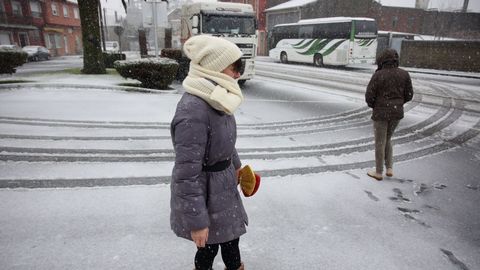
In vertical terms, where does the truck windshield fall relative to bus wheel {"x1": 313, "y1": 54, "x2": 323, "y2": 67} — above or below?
above

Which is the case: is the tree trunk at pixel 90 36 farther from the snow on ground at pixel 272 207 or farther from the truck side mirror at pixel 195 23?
the snow on ground at pixel 272 207

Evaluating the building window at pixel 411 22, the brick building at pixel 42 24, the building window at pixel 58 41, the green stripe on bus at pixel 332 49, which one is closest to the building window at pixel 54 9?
the brick building at pixel 42 24

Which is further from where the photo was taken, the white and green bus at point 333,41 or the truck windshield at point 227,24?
the white and green bus at point 333,41

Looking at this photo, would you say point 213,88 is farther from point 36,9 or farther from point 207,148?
point 36,9

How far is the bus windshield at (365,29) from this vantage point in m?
21.9

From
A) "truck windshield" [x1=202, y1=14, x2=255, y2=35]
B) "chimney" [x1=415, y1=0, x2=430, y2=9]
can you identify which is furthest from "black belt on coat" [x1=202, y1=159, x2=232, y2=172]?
"chimney" [x1=415, y1=0, x2=430, y2=9]

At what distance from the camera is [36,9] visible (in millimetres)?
39906

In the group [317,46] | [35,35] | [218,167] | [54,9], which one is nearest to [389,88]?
[218,167]

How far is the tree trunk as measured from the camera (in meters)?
13.7

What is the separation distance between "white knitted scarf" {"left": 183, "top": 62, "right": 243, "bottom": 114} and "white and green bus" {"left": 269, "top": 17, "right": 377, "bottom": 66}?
22.3m

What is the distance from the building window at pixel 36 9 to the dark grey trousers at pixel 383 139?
46.6 m

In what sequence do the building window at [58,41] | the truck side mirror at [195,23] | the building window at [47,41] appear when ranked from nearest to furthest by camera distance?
1. the truck side mirror at [195,23]
2. the building window at [47,41]
3. the building window at [58,41]

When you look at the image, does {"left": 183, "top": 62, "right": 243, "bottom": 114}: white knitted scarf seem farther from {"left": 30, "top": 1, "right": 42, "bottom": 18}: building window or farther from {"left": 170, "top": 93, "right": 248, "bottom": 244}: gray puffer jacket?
{"left": 30, "top": 1, "right": 42, "bottom": 18}: building window

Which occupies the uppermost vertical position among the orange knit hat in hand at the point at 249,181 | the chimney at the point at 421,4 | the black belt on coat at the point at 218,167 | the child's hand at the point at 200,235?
the chimney at the point at 421,4
